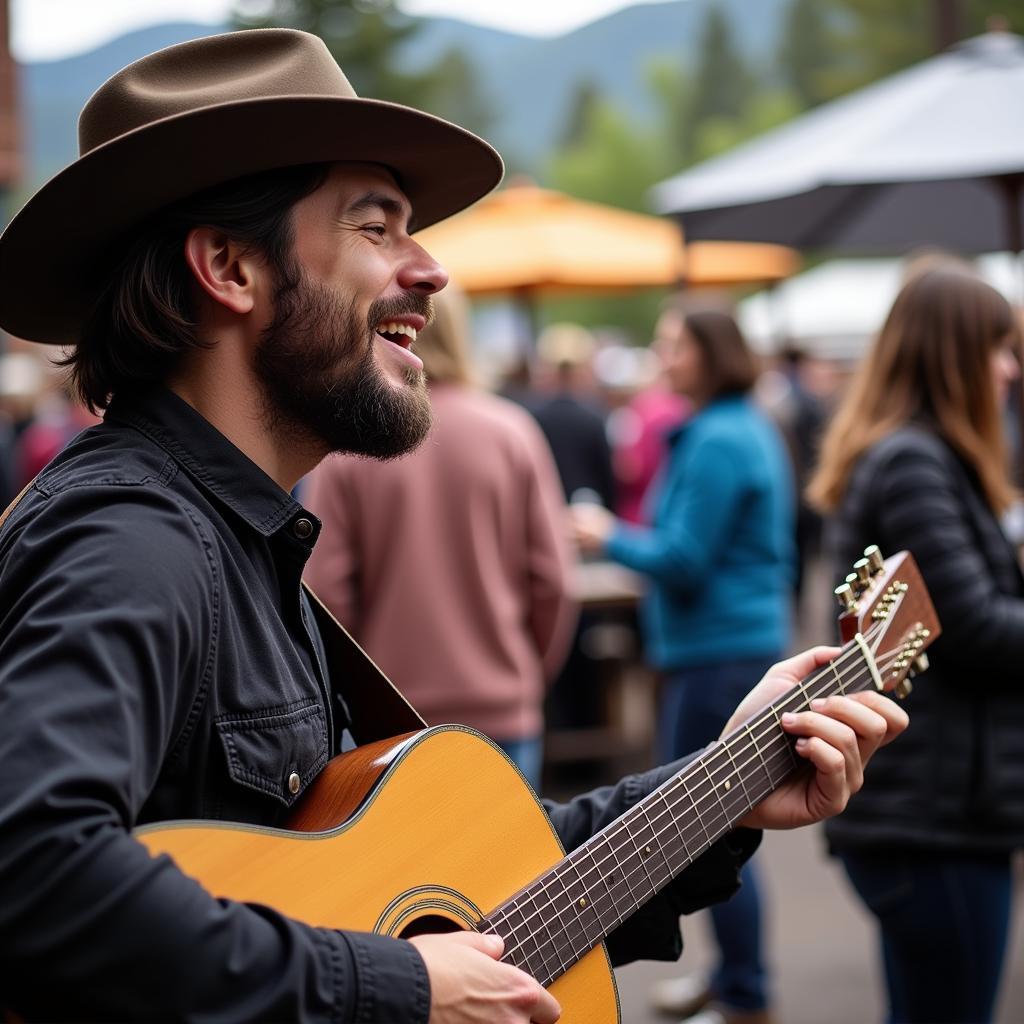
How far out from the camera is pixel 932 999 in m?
3.00

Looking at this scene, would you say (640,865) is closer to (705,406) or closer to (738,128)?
(705,406)

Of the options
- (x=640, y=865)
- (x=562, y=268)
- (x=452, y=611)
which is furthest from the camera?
(x=562, y=268)

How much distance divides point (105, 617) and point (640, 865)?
0.93 m

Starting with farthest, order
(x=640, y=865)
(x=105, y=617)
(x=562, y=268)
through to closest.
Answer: (x=562, y=268) → (x=640, y=865) → (x=105, y=617)

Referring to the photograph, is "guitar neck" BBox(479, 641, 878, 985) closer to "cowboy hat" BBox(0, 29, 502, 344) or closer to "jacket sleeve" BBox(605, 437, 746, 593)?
"cowboy hat" BBox(0, 29, 502, 344)

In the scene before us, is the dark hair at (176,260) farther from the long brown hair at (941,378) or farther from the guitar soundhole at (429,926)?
the long brown hair at (941,378)

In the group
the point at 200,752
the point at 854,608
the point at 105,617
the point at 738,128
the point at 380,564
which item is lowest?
the point at 738,128

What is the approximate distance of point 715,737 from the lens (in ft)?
14.6

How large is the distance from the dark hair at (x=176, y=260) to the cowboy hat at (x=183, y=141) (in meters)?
0.03

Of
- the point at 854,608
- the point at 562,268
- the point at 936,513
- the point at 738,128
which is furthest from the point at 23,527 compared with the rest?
the point at 738,128

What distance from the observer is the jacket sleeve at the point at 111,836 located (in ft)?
4.41

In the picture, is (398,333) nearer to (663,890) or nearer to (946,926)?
(663,890)

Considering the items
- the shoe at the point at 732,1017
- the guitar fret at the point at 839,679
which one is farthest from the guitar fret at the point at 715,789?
the shoe at the point at 732,1017

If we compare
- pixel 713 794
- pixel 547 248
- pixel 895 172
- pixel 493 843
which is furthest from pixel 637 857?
pixel 547 248
